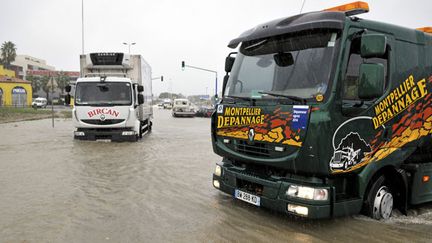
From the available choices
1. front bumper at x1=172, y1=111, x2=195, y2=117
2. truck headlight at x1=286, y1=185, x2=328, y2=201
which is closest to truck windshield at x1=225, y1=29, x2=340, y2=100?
truck headlight at x1=286, y1=185, x2=328, y2=201

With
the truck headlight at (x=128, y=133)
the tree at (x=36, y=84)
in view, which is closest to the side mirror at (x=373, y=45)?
the truck headlight at (x=128, y=133)

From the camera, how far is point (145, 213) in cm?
550

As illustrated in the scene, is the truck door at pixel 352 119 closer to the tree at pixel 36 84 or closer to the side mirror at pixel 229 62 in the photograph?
the side mirror at pixel 229 62

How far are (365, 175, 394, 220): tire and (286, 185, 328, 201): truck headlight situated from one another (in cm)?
90

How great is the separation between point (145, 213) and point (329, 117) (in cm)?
311

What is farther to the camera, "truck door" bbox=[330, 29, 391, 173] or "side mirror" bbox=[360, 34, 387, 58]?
"truck door" bbox=[330, 29, 391, 173]

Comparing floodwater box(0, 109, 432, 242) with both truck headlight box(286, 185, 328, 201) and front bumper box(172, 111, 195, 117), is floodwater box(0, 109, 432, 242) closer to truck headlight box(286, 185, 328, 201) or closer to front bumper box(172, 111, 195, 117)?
truck headlight box(286, 185, 328, 201)

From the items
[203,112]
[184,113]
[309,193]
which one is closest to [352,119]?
[309,193]

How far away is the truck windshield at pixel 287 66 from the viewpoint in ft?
14.5

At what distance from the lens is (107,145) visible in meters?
12.8

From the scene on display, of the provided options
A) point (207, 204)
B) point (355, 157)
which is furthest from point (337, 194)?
point (207, 204)

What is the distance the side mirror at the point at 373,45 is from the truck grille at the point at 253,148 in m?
1.71

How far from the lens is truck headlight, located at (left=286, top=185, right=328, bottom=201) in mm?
4398

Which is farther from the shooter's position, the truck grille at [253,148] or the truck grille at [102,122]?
the truck grille at [102,122]
